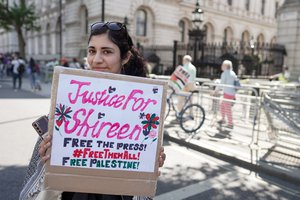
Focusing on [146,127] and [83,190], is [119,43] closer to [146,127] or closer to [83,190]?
[146,127]

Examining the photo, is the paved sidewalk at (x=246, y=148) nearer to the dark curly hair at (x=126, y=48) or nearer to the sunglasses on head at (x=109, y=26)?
the dark curly hair at (x=126, y=48)

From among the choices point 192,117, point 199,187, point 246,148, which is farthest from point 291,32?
point 199,187

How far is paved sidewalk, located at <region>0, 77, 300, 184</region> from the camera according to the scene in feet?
17.8

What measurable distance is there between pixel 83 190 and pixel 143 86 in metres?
0.70

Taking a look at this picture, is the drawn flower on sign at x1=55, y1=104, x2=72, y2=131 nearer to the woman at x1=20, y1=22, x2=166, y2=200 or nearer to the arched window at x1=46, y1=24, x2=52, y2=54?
the woman at x1=20, y1=22, x2=166, y2=200

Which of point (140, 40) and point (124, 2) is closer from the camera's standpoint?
point (124, 2)

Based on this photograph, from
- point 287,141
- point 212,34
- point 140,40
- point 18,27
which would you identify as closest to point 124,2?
point 140,40

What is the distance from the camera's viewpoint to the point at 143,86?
6.24ft

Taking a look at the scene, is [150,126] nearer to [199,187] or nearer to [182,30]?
[199,187]

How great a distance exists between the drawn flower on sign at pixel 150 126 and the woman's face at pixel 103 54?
1.28 feet

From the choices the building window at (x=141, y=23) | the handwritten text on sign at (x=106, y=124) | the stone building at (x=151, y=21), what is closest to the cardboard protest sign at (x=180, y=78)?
the handwritten text on sign at (x=106, y=124)

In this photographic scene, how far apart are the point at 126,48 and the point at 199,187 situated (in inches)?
126

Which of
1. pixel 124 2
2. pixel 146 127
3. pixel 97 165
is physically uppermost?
pixel 124 2

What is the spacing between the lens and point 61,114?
5.78ft
